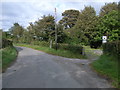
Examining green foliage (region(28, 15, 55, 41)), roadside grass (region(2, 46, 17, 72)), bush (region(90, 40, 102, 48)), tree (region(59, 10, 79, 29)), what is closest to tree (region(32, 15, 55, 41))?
green foliage (region(28, 15, 55, 41))

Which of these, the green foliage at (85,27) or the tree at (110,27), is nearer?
the tree at (110,27)

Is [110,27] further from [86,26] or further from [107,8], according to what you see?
[107,8]

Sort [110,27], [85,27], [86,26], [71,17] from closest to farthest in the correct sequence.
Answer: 1. [110,27]
2. [86,26]
3. [85,27]
4. [71,17]

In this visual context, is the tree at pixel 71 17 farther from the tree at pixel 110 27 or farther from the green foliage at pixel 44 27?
the tree at pixel 110 27

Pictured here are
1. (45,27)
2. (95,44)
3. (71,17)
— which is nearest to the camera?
(95,44)

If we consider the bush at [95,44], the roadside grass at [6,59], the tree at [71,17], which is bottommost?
the roadside grass at [6,59]

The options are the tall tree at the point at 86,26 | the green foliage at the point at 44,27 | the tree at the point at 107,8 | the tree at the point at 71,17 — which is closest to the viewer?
the tall tree at the point at 86,26

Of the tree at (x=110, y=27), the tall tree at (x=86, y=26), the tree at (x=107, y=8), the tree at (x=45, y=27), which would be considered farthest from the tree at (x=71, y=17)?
the tree at (x=110, y=27)

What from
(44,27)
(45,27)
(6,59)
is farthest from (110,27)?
(6,59)

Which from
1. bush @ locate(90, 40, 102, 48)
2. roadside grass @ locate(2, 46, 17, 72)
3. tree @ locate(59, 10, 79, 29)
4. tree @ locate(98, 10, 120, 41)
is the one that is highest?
tree @ locate(59, 10, 79, 29)

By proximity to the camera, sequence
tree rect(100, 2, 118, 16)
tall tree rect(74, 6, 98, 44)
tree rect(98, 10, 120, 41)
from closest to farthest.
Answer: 1. tree rect(98, 10, 120, 41)
2. tall tree rect(74, 6, 98, 44)
3. tree rect(100, 2, 118, 16)

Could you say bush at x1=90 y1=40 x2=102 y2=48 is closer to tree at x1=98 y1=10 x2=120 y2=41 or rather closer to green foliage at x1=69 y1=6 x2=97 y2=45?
green foliage at x1=69 y1=6 x2=97 y2=45

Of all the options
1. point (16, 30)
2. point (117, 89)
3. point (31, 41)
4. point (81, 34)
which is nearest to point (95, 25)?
point (81, 34)

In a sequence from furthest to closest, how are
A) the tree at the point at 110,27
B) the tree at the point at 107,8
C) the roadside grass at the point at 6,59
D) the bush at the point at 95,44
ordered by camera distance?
the tree at the point at 107,8
the bush at the point at 95,44
the tree at the point at 110,27
the roadside grass at the point at 6,59
